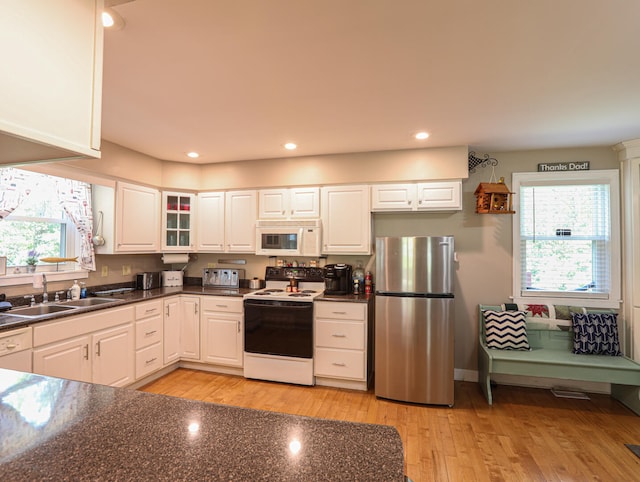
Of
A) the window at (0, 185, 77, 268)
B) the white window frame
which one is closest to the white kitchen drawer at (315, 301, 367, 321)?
the white window frame

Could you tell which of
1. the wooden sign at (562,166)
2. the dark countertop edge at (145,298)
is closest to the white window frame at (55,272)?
the dark countertop edge at (145,298)

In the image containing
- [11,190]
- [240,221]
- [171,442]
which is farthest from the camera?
[240,221]

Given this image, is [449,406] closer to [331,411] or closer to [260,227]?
[331,411]

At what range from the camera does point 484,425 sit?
8.74ft

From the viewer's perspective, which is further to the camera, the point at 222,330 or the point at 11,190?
the point at 222,330

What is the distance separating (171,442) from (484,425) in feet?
8.84

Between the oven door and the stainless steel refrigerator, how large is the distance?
2.40 feet

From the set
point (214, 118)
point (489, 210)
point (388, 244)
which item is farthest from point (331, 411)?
point (214, 118)

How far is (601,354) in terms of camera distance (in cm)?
304

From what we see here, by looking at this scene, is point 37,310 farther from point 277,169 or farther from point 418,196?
point 418,196

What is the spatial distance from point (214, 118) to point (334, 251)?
1791 mm

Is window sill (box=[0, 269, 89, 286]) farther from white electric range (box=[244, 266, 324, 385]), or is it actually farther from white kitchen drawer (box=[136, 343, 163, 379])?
white electric range (box=[244, 266, 324, 385])

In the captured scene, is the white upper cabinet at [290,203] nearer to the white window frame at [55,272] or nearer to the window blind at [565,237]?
the white window frame at [55,272]

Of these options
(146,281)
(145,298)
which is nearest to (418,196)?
(145,298)
